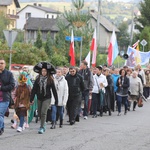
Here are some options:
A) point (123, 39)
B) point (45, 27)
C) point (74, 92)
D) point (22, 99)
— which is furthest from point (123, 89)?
point (123, 39)

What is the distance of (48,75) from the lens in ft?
50.1

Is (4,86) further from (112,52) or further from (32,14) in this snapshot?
(32,14)

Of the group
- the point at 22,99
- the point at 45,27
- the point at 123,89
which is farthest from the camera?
the point at 45,27

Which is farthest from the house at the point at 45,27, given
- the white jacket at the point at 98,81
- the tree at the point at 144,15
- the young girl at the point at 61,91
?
the young girl at the point at 61,91

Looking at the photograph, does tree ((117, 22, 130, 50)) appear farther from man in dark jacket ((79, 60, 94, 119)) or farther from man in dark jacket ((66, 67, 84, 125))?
man in dark jacket ((66, 67, 84, 125))

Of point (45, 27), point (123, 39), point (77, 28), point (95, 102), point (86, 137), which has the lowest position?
point (86, 137)

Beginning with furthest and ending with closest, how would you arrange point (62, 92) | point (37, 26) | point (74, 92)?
point (37, 26) → point (74, 92) → point (62, 92)

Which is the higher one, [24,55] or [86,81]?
[24,55]

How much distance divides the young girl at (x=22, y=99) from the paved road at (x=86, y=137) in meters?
0.42

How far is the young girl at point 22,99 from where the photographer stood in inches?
612

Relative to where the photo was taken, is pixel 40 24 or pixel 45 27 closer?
pixel 45 27

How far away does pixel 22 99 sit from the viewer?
15.6 meters

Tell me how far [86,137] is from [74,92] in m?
3.26

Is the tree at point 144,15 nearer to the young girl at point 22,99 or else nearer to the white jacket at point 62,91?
the white jacket at point 62,91
